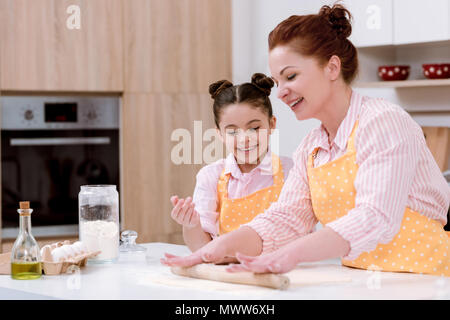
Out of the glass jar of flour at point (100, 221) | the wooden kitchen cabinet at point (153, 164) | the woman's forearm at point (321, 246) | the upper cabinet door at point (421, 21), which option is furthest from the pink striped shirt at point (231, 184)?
the wooden kitchen cabinet at point (153, 164)

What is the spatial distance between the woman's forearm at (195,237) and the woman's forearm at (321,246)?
687 millimetres

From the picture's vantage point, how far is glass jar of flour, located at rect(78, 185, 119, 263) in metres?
1.76

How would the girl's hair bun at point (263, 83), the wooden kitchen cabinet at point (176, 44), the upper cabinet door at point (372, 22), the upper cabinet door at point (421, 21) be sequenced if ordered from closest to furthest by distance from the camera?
the girl's hair bun at point (263, 83) < the upper cabinet door at point (421, 21) < the upper cabinet door at point (372, 22) < the wooden kitchen cabinet at point (176, 44)

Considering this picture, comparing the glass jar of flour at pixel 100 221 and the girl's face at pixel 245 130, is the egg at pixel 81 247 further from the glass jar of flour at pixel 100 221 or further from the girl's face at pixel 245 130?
the girl's face at pixel 245 130

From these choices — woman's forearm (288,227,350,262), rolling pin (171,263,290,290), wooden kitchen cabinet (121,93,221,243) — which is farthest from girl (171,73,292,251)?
wooden kitchen cabinet (121,93,221,243)

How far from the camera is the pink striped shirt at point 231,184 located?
2111 mm

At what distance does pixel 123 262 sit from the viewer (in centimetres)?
179

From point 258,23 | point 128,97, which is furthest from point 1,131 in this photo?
point 258,23

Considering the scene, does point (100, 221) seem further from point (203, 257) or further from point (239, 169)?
point (239, 169)

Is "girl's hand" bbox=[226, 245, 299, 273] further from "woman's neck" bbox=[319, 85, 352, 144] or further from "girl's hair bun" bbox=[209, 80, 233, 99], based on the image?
"girl's hair bun" bbox=[209, 80, 233, 99]

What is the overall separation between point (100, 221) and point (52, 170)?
5.96 ft

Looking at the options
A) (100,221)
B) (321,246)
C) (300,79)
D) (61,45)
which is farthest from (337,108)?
(61,45)
